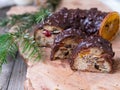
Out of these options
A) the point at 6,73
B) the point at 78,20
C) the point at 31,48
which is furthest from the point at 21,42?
the point at 78,20

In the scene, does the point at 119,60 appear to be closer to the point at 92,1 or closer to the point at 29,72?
the point at 29,72

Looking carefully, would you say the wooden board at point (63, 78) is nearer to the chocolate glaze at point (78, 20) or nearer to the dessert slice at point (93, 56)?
the dessert slice at point (93, 56)

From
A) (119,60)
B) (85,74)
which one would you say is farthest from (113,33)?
(85,74)

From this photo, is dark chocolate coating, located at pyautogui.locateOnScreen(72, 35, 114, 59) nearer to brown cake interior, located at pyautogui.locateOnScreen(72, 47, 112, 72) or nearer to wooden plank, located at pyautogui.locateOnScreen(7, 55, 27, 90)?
brown cake interior, located at pyautogui.locateOnScreen(72, 47, 112, 72)

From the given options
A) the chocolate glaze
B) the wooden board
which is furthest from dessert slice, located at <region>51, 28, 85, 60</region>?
the chocolate glaze

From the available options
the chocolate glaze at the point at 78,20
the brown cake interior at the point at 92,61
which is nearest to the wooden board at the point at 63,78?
the brown cake interior at the point at 92,61

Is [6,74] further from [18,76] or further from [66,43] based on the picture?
Result: [66,43]
